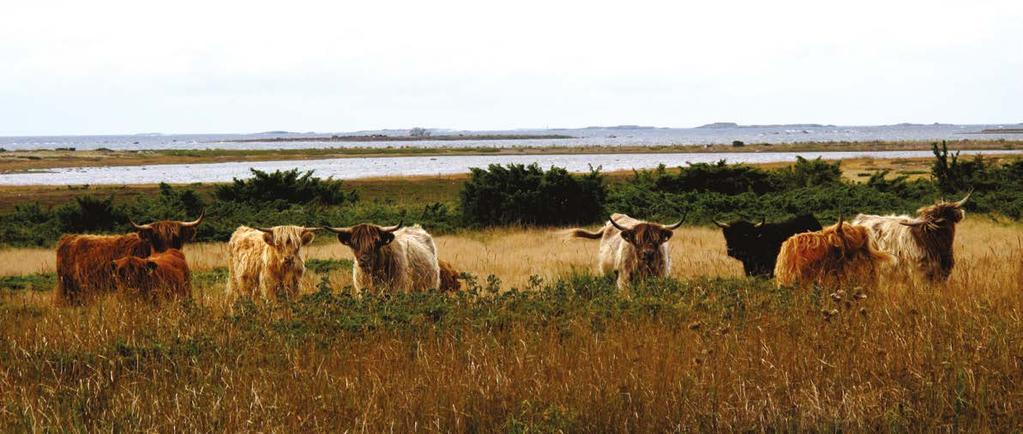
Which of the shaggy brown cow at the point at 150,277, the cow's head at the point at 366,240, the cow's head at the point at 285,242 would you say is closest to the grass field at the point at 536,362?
the shaggy brown cow at the point at 150,277

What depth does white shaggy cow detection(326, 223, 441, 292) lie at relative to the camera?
33.5ft

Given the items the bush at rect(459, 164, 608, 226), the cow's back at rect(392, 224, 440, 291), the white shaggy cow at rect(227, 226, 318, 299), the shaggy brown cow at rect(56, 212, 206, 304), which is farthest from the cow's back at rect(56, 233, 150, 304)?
the bush at rect(459, 164, 608, 226)

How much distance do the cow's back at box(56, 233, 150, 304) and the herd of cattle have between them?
1cm

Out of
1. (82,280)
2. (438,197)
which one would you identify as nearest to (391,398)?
(82,280)

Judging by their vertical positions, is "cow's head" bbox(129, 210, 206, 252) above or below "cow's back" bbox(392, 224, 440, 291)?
above

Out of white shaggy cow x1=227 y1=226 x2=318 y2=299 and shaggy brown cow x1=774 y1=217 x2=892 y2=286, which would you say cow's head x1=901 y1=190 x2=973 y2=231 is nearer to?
shaggy brown cow x1=774 y1=217 x2=892 y2=286

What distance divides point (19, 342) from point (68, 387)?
178 cm

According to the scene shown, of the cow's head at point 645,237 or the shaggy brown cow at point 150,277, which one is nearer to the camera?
the shaggy brown cow at point 150,277

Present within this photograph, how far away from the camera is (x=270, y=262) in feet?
34.5

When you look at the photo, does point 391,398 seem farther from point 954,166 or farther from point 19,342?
point 954,166

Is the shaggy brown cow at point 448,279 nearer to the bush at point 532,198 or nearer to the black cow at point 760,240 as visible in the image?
the black cow at point 760,240

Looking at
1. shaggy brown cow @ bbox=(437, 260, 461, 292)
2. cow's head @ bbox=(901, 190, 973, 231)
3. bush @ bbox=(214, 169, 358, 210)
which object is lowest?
shaggy brown cow @ bbox=(437, 260, 461, 292)

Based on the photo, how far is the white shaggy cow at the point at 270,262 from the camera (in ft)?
33.9

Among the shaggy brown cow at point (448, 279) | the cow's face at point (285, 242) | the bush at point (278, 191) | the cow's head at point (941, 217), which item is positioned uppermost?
the cow's head at point (941, 217)
